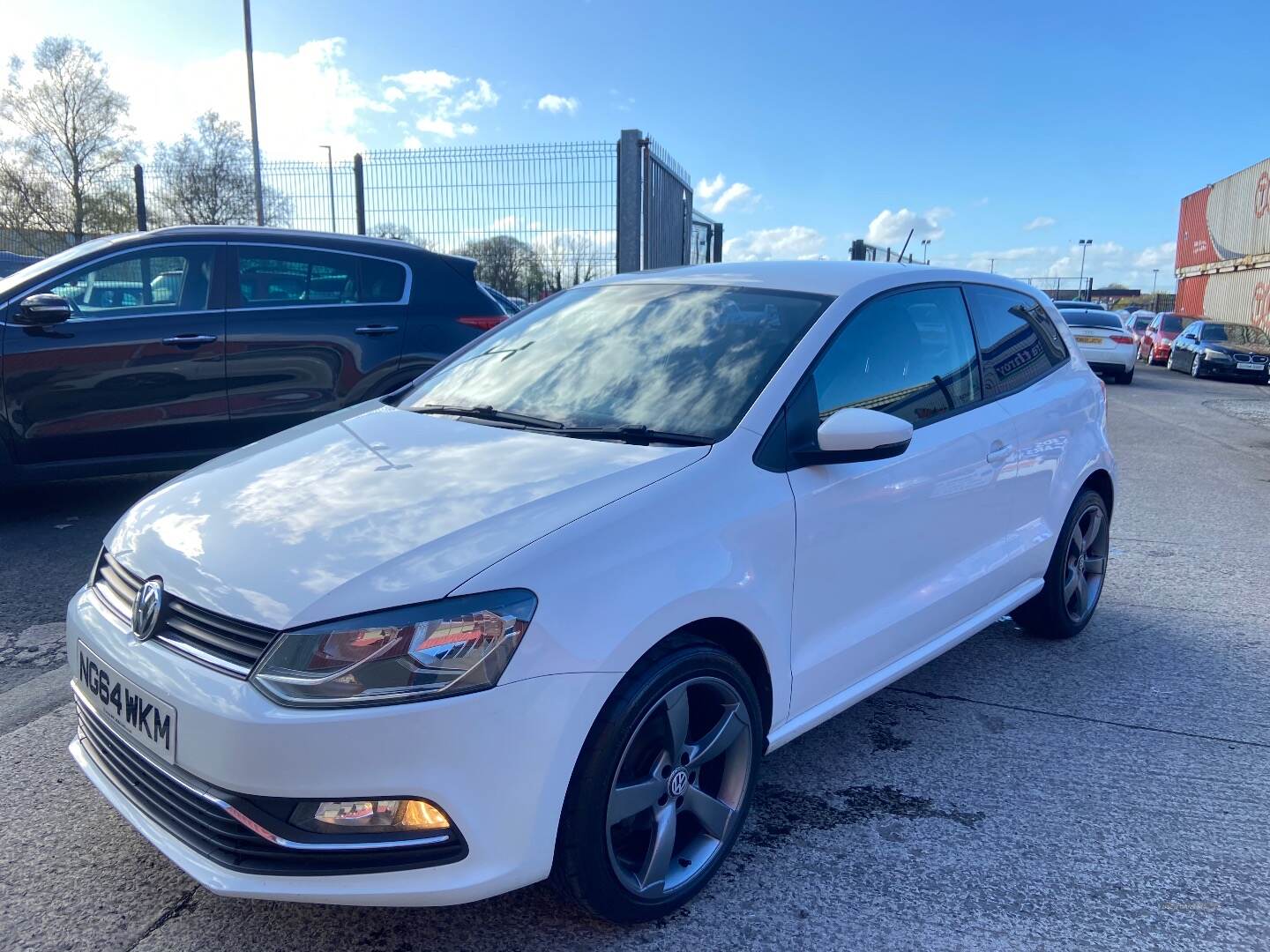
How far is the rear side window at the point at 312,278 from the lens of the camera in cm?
614

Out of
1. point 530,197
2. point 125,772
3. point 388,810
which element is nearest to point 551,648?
point 388,810

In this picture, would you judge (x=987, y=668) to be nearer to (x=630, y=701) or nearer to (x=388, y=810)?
(x=630, y=701)

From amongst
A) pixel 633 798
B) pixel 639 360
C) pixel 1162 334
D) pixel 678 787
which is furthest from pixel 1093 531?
pixel 1162 334

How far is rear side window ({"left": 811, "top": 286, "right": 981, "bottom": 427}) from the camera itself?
3037 mm

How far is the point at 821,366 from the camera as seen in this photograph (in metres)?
2.96

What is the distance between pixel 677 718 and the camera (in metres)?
2.34

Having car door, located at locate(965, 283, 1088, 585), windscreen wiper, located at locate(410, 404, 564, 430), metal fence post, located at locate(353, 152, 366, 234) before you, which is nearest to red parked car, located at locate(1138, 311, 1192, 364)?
metal fence post, located at locate(353, 152, 366, 234)

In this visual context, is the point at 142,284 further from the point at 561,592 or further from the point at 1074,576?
the point at 1074,576

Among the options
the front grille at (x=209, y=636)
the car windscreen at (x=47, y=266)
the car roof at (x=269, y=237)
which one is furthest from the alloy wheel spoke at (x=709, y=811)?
the car windscreen at (x=47, y=266)

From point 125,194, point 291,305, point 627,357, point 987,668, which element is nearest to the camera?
point 627,357

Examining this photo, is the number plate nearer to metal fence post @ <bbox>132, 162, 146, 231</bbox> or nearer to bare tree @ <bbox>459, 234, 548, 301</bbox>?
bare tree @ <bbox>459, 234, 548, 301</bbox>

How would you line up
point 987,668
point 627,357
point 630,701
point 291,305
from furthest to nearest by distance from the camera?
1. point 291,305
2. point 987,668
3. point 627,357
4. point 630,701

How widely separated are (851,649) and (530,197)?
32.2ft

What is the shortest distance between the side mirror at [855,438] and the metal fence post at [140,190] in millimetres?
15478
